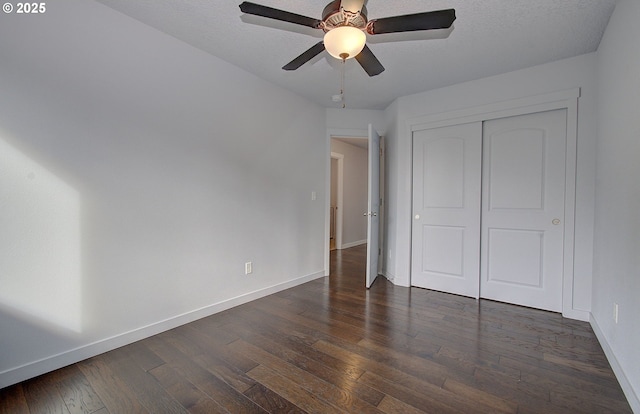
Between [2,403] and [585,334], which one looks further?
[585,334]

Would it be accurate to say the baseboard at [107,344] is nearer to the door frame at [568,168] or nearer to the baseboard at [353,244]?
the door frame at [568,168]

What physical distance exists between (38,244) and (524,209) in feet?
13.3

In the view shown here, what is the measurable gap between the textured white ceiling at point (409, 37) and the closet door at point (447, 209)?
0.66 metres

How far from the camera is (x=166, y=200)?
2.36 meters

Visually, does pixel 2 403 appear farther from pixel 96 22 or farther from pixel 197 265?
pixel 96 22

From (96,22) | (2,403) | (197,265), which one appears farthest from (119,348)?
(96,22)

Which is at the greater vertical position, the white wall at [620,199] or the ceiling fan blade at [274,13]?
the ceiling fan blade at [274,13]

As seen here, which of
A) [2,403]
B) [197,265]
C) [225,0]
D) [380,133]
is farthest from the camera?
[380,133]

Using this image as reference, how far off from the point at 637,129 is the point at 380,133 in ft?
9.30

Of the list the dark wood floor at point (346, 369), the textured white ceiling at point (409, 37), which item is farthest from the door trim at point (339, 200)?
the dark wood floor at point (346, 369)

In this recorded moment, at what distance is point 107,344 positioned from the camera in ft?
6.66

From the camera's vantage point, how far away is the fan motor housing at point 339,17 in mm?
Result: 1458

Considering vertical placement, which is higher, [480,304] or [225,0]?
[225,0]

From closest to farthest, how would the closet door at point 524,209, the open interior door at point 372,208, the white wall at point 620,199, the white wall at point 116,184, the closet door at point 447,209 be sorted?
the white wall at point 620,199 → the white wall at point 116,184 → the closet door at point 524,209 → the closet door at point 447,209 → the open interior door at point 372,208
